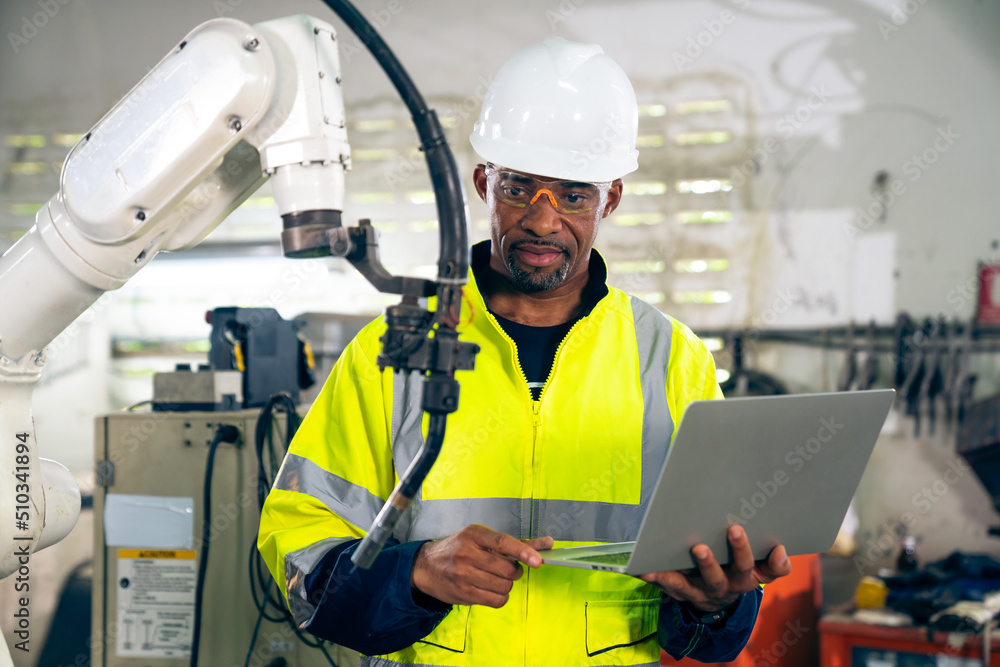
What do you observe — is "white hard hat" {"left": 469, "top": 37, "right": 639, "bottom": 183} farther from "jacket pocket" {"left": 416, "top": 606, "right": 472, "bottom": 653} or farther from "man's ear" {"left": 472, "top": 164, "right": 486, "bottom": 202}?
"jacket pocket" {"left": 416, "top": 606, "right": 472, "bottom": 653}

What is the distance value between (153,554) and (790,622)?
1.88 m

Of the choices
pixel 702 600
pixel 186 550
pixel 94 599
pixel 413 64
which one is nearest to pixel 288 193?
pixel 702 600

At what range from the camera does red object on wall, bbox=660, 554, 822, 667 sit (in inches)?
91.8

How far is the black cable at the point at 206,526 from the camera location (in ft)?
6.04

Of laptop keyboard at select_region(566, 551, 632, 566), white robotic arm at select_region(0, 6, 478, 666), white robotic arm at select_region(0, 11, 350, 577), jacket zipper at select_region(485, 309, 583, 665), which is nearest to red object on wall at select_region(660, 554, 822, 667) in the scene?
jacket zipper at select_region(485, 309, 583, 665)

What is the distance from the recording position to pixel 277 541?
3.46 feet

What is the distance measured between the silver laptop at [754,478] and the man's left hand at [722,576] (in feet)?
0.05

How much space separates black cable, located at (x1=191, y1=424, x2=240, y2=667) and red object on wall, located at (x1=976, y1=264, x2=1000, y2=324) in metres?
2.46

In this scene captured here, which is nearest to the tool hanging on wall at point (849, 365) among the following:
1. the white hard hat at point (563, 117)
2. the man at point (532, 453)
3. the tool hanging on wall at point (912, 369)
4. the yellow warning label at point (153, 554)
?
the tool hanging on wall at point (912, 369)

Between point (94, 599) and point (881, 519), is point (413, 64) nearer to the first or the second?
point (94, 599)

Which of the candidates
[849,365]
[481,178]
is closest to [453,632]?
[481,178]

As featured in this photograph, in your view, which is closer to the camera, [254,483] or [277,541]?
[277,541]

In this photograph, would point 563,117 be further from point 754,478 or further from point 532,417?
point 754,478

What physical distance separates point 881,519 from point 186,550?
7.40 feet
